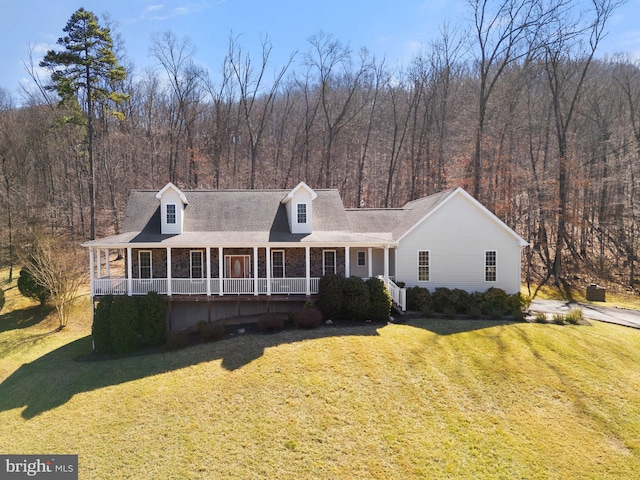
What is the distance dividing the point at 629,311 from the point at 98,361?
84.3 ft

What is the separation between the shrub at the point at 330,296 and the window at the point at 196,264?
624cm

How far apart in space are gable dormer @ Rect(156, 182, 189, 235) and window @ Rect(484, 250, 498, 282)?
15.3m

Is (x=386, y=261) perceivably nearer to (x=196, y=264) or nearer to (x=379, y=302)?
(x=379, y=302)

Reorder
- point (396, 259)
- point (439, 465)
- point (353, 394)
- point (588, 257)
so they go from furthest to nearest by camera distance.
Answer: point (588, 257)
point (396, 259)
point (353, 394)
point (439, 465)

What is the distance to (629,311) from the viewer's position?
59.0ft

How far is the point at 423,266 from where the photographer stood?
1716 centimetres

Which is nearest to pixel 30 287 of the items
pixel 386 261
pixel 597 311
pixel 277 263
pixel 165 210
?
pixel 165 210

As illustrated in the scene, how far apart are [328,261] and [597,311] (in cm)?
1453

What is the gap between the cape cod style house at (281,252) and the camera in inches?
617

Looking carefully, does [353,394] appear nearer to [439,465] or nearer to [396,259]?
[439,465]

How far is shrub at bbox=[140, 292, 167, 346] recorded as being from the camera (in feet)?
47.7

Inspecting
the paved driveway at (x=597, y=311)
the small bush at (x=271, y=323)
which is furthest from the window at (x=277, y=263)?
the paved driveway at (x=597, y=311)

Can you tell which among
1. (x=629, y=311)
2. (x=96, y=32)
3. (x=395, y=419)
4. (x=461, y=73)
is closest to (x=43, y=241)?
(x=96, y=32)

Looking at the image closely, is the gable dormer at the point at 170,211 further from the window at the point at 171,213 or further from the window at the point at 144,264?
the window at the point at 144,264
